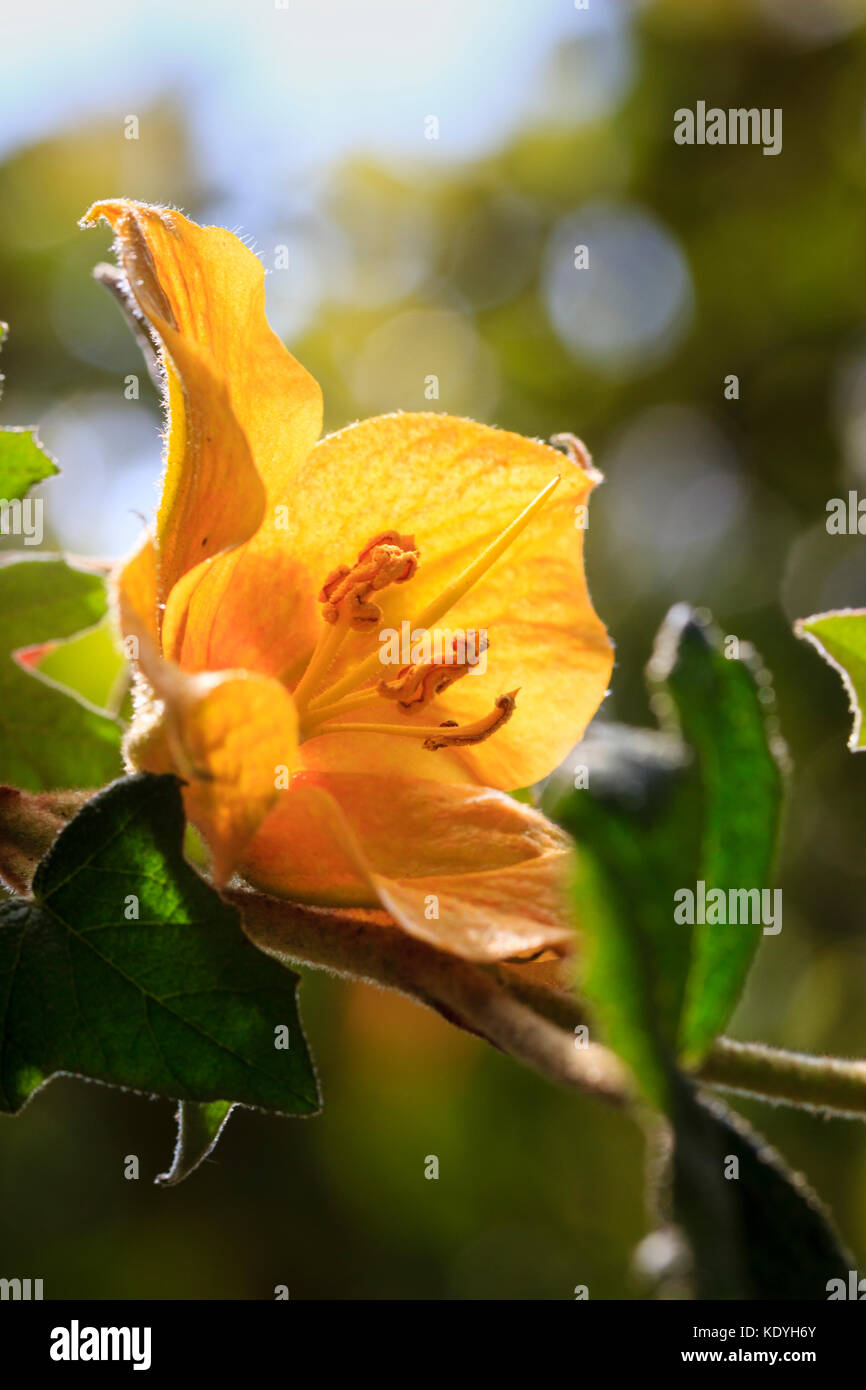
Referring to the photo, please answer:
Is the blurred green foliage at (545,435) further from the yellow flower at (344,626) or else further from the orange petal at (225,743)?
the orange petal at (225,743)

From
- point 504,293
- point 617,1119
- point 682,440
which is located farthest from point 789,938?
point 504,293

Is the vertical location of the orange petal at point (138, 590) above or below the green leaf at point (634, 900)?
above

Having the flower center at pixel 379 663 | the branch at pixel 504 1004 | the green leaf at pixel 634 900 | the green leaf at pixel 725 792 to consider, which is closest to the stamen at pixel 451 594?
the flower center at pixel 379 663

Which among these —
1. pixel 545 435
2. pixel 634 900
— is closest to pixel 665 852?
pixel 634 900

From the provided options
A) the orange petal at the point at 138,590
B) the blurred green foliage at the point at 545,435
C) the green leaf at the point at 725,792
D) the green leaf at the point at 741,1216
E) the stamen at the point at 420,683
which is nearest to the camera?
the green leaf at the point at 741,1216

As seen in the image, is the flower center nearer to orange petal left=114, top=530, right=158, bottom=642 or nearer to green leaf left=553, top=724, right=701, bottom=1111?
orange petal left=114, top=530, right=158, bottom=642

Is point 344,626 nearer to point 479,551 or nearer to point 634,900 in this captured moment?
point 479,551
